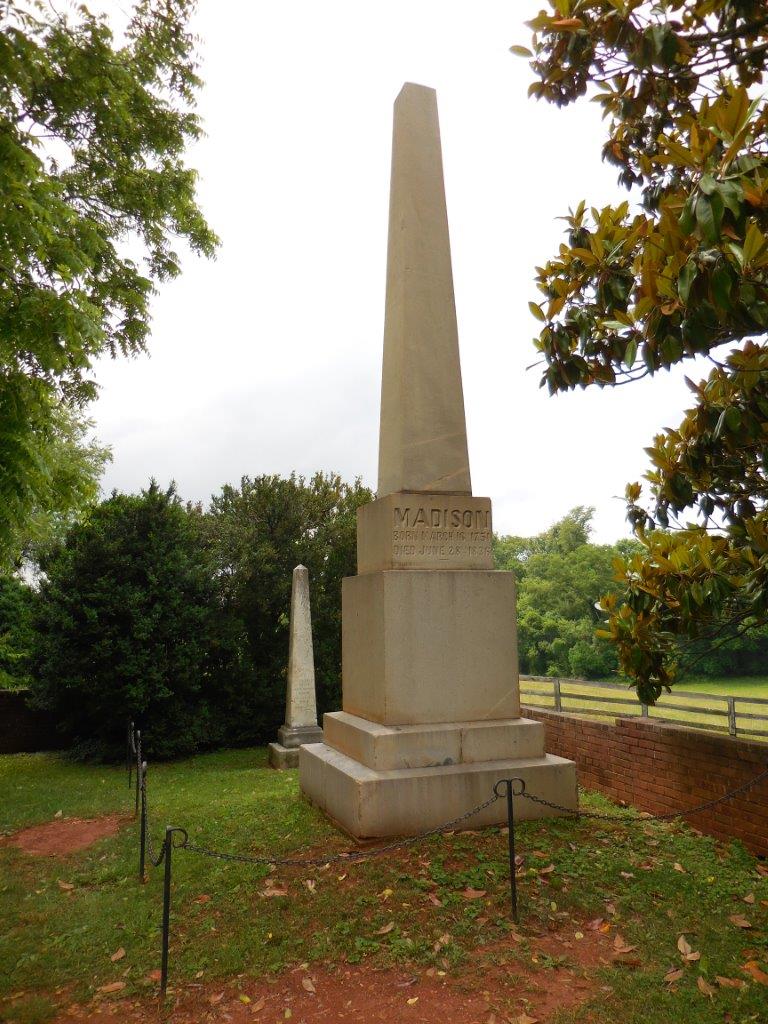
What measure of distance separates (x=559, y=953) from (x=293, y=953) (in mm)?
1551

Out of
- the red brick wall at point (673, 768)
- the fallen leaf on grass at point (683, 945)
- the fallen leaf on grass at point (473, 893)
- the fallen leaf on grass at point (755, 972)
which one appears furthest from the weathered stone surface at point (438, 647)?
the fallen leaf on grass at point (755, 972)

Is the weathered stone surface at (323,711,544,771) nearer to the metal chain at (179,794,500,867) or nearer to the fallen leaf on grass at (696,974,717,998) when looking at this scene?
the metal chain at (179,794,500,867)

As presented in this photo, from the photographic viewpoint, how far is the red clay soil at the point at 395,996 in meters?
3.39

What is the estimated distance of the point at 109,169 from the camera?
9891mm

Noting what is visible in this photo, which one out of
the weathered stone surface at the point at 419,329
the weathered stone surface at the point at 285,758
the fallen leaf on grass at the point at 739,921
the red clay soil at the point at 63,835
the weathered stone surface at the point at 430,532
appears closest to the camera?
the fallen leaf on grass at the point at 739,921

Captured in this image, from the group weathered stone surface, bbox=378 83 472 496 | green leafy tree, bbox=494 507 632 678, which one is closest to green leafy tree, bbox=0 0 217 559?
weathered stone surface, bbox=378 83 472 496

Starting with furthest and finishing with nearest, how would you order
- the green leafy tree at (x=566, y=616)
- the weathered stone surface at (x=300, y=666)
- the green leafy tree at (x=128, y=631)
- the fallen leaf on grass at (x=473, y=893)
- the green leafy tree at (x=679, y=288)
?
1. the green leafy tree at (x=566, y=616)
2. the green leafy tree at (x=128, y=631)
3. the weathered stone surface at (x=300, y=666)
4. the fallen leaf on grass at (x=473, y=893)
5. the green leafy tree at (x=679, y=288)

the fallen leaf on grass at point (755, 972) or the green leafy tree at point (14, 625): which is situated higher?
the green leafy tree at point (14, 625)

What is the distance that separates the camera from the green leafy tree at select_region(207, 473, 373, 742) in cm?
1609

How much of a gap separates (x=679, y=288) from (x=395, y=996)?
3.79m

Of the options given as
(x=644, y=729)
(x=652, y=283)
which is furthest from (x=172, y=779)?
(x=652, y=283)

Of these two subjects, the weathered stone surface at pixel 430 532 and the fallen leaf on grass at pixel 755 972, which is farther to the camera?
the weathered stone surface at pixel 430 532

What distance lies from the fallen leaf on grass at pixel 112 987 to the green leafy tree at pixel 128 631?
394 inches

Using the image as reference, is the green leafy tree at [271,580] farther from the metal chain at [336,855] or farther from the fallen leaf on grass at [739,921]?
the fallen leaf on grass at [739,921]
